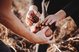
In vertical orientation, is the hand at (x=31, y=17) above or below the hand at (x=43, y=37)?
above

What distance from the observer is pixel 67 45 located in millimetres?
1349

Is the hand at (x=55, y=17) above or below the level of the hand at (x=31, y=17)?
below

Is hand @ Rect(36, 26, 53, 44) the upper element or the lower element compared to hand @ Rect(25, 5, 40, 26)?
lower

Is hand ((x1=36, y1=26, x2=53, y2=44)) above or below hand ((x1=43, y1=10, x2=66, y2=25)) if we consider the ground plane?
below

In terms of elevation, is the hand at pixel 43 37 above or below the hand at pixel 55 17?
below

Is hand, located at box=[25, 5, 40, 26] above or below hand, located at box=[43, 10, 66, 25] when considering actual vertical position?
above

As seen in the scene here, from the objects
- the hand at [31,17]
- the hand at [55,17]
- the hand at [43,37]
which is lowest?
the hand at [43,37]

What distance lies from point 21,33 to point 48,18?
0.18 m

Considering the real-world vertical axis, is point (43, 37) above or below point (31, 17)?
below

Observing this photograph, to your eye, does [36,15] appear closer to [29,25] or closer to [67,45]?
[29,25]

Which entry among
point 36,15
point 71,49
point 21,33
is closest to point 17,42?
point 21,33

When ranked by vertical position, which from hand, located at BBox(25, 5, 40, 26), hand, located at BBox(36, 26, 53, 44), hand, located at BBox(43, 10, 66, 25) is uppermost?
hand, located at BBox(25, 5, 40, 26)

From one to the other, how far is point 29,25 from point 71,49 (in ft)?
0.91

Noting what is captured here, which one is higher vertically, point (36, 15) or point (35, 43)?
point (36, 15)
